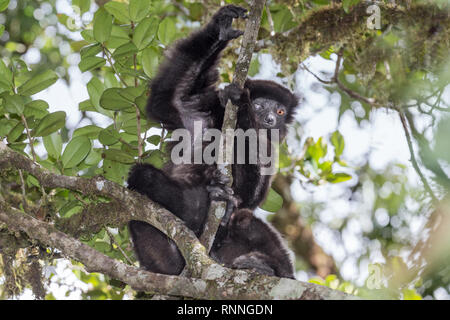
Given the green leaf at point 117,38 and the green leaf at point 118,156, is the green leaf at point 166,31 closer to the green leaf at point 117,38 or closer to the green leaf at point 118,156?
the green leaf at point 117,38

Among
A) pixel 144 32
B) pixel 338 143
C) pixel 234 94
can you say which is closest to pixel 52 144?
pixel 144 32

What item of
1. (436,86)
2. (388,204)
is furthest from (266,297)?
(388,204)

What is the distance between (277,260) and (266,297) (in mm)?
2250

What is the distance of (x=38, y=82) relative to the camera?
163 inches

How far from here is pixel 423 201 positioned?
18.0ft

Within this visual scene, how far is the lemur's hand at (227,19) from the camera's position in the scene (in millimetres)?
4145

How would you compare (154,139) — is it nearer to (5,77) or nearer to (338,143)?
(5,77)

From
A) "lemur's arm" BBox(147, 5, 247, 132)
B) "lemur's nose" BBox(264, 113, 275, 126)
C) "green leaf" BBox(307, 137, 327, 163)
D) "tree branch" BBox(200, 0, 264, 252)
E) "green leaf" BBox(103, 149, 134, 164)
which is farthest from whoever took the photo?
"green leaf" BBox(307, 137, 327, 163)

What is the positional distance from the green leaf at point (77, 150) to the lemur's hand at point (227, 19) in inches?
59.8

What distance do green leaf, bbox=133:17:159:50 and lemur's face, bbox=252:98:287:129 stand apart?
151 centimetres

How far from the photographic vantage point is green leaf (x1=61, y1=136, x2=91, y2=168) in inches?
168

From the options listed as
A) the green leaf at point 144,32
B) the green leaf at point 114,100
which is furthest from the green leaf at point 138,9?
the green leaf at point 114,100

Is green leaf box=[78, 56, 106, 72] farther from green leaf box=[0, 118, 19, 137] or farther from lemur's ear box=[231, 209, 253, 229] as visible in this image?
lemur's ear box=[231, 209, 253, 229]

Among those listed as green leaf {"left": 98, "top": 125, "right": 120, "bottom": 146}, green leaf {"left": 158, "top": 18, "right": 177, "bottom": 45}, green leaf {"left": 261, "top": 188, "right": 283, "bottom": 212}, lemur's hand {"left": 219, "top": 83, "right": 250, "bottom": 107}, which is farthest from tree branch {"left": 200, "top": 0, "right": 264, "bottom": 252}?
green leaf {"left": 261, "top": 188, "right": 283, "bottom": 212}
